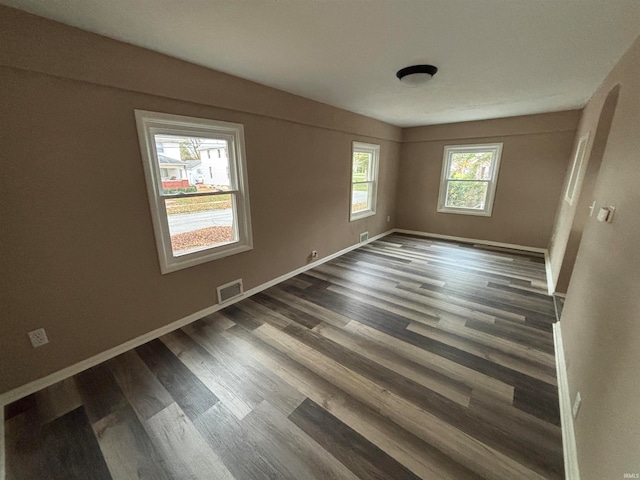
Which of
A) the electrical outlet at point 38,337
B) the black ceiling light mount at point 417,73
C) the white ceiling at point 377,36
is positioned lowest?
the electrical outlet at point 38,337

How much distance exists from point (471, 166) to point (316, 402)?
17.5ft

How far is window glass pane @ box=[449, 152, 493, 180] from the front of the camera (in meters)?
4.90

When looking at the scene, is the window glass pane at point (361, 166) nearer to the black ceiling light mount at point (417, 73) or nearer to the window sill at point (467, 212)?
the window sill at point (467, 212)

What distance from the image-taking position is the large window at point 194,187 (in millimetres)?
2098

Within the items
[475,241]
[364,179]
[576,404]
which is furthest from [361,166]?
[576,404]

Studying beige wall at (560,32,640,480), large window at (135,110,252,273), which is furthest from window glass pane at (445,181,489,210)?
large window at (135,110,252,273)

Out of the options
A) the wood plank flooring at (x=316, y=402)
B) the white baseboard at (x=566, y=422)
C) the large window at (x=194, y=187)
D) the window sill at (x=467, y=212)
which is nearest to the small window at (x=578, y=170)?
the wood plank flooring at (x=316, y=402)

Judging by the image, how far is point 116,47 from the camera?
1.77 meters

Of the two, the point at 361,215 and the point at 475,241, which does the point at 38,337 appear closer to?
the point at 361,215

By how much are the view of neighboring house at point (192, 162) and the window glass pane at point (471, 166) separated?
4736 mm

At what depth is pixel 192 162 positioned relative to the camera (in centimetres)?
237

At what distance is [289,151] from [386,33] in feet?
5.64

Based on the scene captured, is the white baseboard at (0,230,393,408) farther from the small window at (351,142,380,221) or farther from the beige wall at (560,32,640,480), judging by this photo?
the beige wall at (560,32,640,480)

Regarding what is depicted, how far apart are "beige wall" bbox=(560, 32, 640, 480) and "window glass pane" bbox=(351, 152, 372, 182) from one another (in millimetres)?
3130
